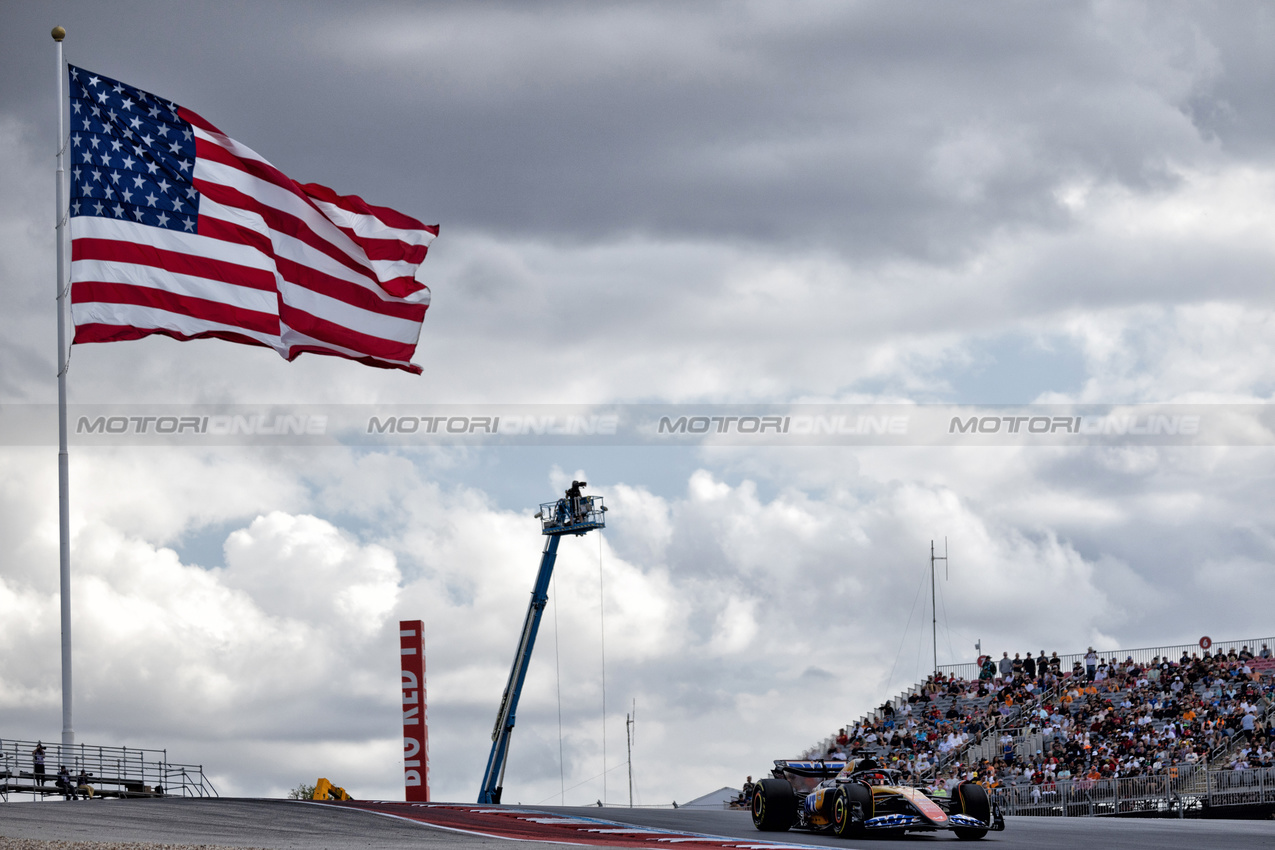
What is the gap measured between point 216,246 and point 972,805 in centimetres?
1413

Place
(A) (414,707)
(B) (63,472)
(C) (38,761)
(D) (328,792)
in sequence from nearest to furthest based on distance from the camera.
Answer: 1. (B) (63,472)
2. (C) (38,761)
3. (D) (328,792)
4. (A) (414,707)

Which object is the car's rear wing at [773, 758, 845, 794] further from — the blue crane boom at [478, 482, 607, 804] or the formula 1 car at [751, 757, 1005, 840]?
the blue crane boom at [478, 482, 607, 804]

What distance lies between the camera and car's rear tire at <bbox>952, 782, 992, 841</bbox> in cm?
2212

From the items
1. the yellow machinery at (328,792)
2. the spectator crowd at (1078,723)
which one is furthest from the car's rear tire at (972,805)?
the yellow machinery at (328,792)

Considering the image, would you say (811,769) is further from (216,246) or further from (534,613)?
(534,613)

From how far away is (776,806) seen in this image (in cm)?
2342

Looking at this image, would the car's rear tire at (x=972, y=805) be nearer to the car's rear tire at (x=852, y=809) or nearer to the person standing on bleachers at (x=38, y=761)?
the car's rear tire at (x=852, y=809)

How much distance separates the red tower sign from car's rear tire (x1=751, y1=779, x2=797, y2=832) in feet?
88.7

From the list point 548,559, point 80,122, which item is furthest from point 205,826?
point 548,559

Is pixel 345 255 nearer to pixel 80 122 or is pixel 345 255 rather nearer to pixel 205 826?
pixel 80 122

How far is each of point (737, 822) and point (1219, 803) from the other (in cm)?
1391

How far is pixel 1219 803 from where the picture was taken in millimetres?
34000

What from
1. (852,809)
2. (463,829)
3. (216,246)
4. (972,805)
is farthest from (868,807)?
(216,246)

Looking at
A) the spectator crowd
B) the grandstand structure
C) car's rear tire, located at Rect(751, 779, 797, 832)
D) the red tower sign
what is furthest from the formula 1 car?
the red tower sign
